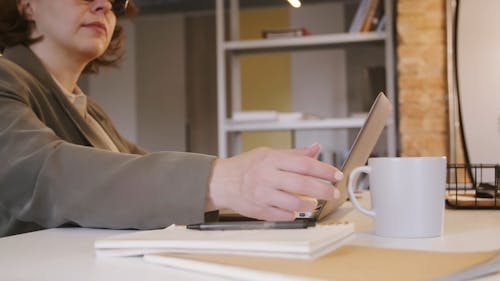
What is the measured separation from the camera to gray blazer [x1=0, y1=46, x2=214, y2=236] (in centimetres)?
63

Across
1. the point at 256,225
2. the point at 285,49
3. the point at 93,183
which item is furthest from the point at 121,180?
the point at 285,49

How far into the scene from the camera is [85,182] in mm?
677

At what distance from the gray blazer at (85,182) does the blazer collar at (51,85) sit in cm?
19

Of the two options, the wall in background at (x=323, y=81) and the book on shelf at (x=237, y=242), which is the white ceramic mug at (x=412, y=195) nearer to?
the book on shelf at (x=237, y=242)

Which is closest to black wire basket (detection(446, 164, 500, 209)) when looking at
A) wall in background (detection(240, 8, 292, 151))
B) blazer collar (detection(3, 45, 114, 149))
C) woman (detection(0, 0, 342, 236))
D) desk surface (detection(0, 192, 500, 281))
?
desk surface (detection(0, 192, 500, 281))

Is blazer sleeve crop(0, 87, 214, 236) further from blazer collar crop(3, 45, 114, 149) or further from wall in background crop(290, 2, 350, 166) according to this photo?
wall in background crop(290, 2, 350, 166)

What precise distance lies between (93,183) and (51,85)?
481 millimetres

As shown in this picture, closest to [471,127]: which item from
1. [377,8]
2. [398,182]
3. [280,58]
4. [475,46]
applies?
[475,46]

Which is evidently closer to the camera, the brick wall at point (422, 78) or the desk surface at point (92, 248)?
the desk surface at point (92, 248)

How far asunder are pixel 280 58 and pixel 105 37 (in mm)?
3361

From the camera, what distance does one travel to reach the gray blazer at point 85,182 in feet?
2.07

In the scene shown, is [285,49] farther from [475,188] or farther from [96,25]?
[475,188]

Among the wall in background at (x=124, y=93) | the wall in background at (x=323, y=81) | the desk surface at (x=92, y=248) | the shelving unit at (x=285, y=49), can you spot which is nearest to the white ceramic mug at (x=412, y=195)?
the desk surface at (x=92, y=248)

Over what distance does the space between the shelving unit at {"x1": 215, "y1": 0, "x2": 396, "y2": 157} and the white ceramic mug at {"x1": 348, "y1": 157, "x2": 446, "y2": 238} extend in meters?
1.83
